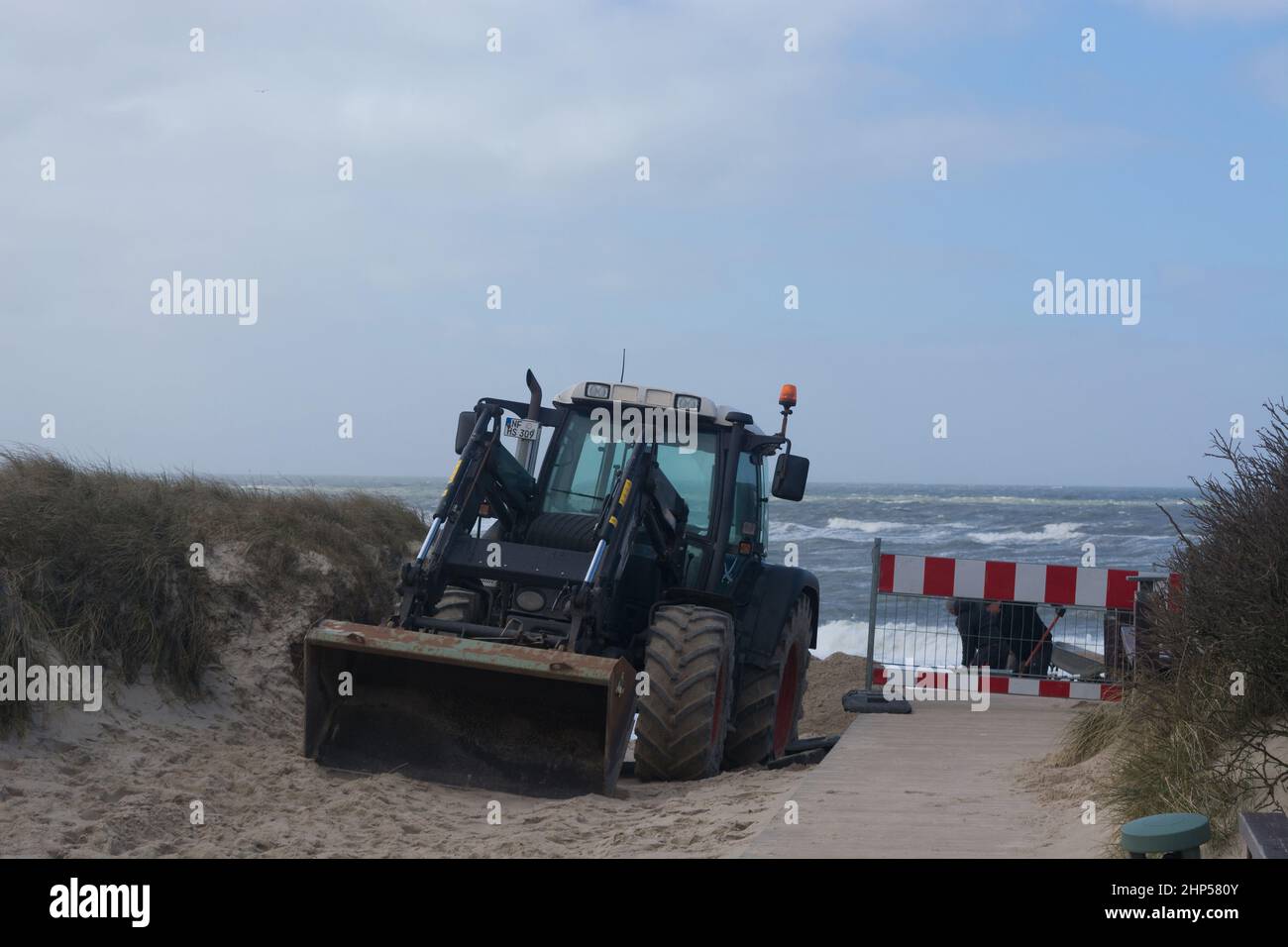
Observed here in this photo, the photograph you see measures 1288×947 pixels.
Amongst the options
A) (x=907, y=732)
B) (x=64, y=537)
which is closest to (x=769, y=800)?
(x=907, y=732)

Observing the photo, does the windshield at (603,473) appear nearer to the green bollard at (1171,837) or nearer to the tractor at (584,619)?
the tractor at (584,619)

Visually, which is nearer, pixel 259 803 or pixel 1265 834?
pixel 1265 834

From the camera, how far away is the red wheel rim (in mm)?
9812

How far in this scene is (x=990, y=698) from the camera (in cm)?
1030

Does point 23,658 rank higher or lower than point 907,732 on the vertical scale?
higher

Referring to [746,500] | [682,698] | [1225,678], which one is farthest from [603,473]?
[1225,678]

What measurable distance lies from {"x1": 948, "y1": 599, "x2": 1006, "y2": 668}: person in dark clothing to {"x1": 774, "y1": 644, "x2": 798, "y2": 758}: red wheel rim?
167cm

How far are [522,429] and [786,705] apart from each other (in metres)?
3.05

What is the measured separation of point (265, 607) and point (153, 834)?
14.2 ft

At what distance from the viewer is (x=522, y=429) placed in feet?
29.3

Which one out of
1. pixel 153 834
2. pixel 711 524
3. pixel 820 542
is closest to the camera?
pixel 153 834

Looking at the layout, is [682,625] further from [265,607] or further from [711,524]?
[265,607]

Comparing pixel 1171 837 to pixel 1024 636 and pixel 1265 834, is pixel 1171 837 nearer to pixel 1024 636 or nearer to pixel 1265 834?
pixel 1265 834
